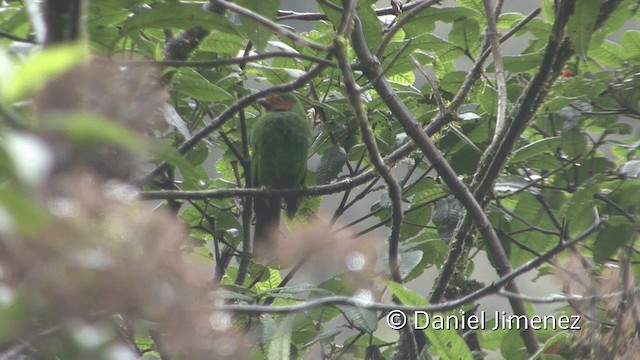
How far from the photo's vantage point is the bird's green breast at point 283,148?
447 cm

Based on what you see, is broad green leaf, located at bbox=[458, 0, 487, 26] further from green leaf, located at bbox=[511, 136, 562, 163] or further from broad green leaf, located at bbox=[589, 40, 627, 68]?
Answer: green leaf, located at bbox=[511, 136, 562, 163]

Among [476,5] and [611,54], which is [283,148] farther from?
[611,54]

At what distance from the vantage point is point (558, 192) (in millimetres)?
3396

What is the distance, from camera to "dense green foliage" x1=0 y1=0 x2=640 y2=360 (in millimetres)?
724

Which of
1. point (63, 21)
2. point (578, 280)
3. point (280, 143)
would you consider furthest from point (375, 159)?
point (280, 143)

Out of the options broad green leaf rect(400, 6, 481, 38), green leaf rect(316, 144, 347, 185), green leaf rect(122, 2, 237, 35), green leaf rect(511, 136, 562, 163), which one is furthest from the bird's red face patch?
green leaf rect(122, 2, 237, 35)

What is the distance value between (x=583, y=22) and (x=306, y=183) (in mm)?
2306

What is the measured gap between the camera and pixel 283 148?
4539mm

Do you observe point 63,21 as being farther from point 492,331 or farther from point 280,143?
point 280,143

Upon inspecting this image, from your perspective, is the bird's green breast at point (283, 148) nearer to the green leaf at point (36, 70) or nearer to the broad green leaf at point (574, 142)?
the broad green leaf at point (574, 142)

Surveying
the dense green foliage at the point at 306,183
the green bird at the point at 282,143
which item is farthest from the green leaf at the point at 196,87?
the green bird at the point at 282,143

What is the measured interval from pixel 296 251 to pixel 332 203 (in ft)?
9.04

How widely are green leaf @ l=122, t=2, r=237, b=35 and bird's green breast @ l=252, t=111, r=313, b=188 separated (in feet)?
7.75

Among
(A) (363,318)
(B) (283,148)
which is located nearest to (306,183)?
(B) (283,148)
